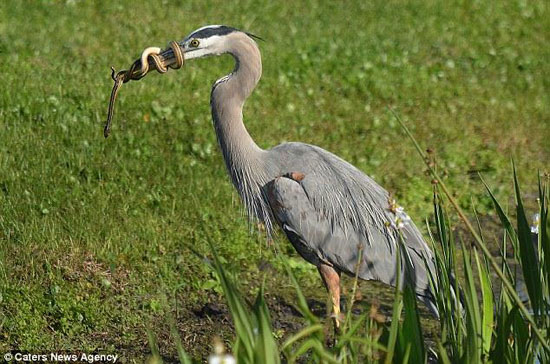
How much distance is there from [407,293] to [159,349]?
1942mm

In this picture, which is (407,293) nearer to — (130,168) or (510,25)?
(130,168)

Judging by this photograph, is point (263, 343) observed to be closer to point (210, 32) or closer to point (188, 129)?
point (210, 32)

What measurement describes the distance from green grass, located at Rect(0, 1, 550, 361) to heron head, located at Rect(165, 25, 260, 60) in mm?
1300

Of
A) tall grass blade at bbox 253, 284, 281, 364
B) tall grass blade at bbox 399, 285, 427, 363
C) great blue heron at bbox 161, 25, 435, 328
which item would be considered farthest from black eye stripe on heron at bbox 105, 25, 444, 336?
tall grass blade at bbox 253, 284, 281, 364

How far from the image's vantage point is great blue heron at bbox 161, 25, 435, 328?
5.07 meters

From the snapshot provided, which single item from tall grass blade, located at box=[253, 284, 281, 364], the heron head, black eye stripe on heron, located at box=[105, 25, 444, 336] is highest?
the heron head

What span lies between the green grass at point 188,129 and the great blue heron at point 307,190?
75 cm

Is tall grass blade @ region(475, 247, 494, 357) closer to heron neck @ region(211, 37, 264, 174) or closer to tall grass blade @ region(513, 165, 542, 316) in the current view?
tall grass blade @ region(513, 165, 542, 316)

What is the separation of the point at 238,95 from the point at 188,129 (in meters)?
2.34

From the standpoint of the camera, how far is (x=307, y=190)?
5078 millimetres

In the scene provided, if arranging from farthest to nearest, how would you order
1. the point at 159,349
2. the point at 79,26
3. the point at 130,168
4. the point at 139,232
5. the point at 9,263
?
the point at 79,26, the point at 130,168, the point at 139,232, the point at 9,263, the point at 159,349

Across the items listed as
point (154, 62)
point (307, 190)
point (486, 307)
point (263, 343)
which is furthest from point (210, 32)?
point (263, 343)

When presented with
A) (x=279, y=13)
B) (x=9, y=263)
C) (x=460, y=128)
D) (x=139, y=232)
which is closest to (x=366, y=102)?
(x=460, y=128)

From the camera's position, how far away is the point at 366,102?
8.62m
